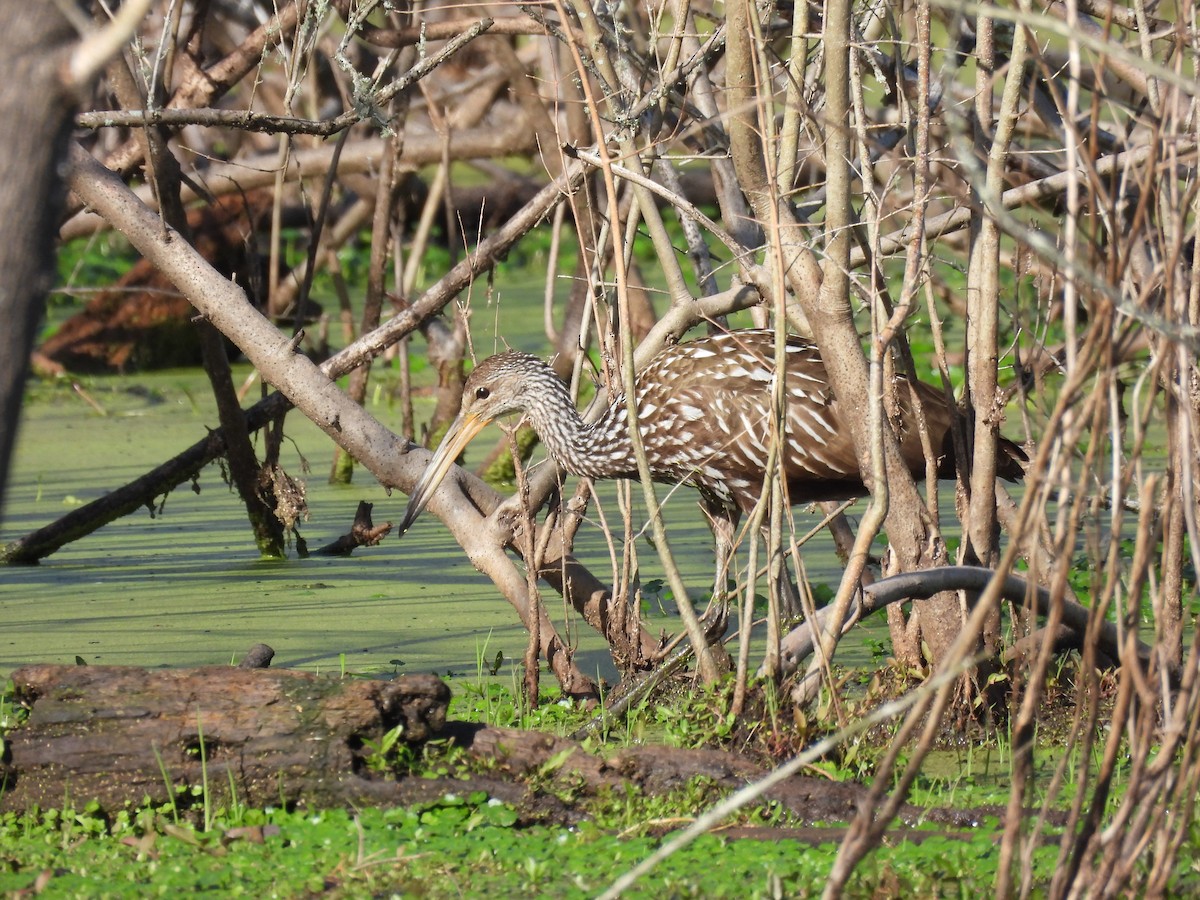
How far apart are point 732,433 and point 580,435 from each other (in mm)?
605

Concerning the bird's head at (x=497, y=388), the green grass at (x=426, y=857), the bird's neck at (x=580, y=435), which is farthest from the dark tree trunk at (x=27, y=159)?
the bird's head at (x=497, y=388)

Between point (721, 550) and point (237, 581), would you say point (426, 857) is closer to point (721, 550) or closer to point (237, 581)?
point (721, 550)

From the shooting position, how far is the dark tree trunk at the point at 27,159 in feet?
5.87

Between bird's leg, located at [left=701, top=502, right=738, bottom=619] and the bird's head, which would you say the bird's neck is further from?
bird's leg, located at [left=701, top=502, right=738, bottom=619]

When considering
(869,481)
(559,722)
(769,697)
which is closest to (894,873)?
(769,697)

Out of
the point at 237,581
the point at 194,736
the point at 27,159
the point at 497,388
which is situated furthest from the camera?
the point at 237,581

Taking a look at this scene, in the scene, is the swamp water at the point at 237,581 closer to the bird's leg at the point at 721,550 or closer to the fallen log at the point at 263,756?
the bird's leg at the point at 721,550

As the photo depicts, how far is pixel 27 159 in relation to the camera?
181cm

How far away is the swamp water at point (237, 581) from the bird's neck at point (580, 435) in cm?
54

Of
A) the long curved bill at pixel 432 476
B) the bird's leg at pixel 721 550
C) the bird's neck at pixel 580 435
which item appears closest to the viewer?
the bird's leg at pixel 721 550

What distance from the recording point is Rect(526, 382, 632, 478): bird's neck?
17.2 feet

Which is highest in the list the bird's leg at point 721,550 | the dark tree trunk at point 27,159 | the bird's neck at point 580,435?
the dark tree trunk at point 27,159

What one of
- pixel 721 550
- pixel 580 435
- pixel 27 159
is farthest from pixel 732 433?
pixel 27 159

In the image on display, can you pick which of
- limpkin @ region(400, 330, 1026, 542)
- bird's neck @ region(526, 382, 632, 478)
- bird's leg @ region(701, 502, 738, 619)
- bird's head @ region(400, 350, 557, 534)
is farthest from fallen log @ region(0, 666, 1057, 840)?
bird's head @ region(400, 350, 557, 534)
